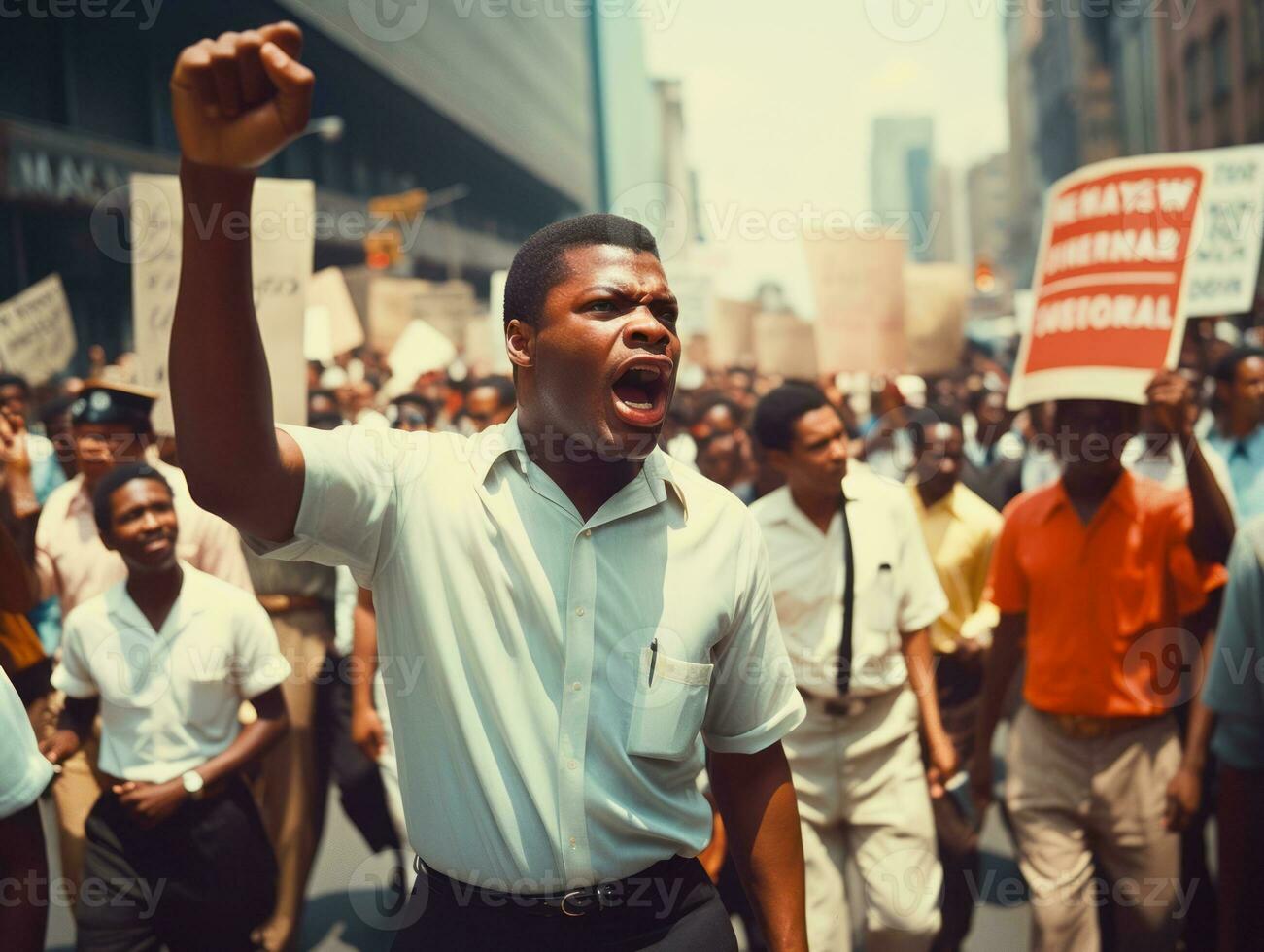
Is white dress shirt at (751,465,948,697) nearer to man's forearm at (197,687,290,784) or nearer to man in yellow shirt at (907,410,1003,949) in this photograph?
man in yellow shirt at (907,410,1003,949)

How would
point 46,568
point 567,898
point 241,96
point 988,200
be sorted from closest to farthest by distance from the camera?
point 241,96 → point 567,898 → point 46,568 → point 988,200

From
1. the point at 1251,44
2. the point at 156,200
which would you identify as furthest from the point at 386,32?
the point at 156,200

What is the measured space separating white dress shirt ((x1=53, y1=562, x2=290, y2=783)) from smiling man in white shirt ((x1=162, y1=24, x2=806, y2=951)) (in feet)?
6.44

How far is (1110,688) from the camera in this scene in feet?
14.5

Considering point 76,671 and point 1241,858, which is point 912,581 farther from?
point 76,671

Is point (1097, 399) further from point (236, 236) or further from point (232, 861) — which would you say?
point (236, 236)

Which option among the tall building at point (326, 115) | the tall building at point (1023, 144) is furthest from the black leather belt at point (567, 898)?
the tall building at point (1023, 144)

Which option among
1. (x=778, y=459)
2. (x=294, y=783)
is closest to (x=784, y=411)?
(x=778, y=459)

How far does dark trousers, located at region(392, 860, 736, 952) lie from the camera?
223 cm

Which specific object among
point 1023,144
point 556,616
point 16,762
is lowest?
point 16,762

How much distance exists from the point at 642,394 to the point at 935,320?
37.4 ft

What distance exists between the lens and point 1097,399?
4926 millimetres

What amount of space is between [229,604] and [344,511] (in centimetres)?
235

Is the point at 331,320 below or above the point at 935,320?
above
